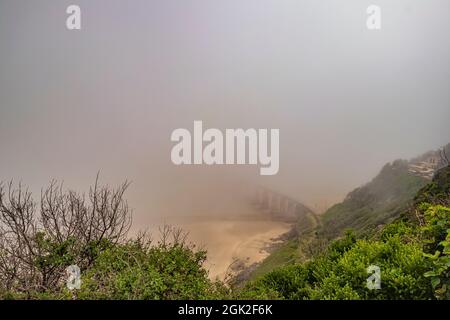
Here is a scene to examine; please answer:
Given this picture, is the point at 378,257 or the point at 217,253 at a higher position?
the point at 378,257

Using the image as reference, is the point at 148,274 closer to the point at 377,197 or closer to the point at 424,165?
the point at 424,165

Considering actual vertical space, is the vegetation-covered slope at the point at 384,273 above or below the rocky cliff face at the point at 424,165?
below

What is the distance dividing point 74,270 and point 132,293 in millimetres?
1480

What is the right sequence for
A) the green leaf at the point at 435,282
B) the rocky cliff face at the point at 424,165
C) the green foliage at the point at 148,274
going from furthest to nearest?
the rocky cliff face at the point at 424,165 → the green foliage at the point at 148,274 → the green leaf at the point at 435,282

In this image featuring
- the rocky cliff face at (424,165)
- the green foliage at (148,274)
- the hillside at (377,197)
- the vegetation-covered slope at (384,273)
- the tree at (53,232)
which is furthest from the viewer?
the hillside at (377,197)

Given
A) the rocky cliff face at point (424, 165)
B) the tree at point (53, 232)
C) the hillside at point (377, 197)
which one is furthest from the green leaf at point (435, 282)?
the rocky cliff face at point (424, 165)

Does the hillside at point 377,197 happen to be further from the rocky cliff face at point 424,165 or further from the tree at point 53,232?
the tree at point 53,232

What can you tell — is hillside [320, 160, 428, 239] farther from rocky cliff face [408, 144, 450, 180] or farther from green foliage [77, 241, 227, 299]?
green foliage [77, 241, 227, 299]

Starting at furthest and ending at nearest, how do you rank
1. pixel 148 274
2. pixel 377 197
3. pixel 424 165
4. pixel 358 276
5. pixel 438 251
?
pixel 377 197
pixel 424 165
pixel 148 274
pixel 358 276
pixel 438 251

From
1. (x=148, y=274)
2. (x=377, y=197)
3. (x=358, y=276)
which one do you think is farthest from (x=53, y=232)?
Result: (x=377, y=197)

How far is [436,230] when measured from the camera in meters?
4.55
